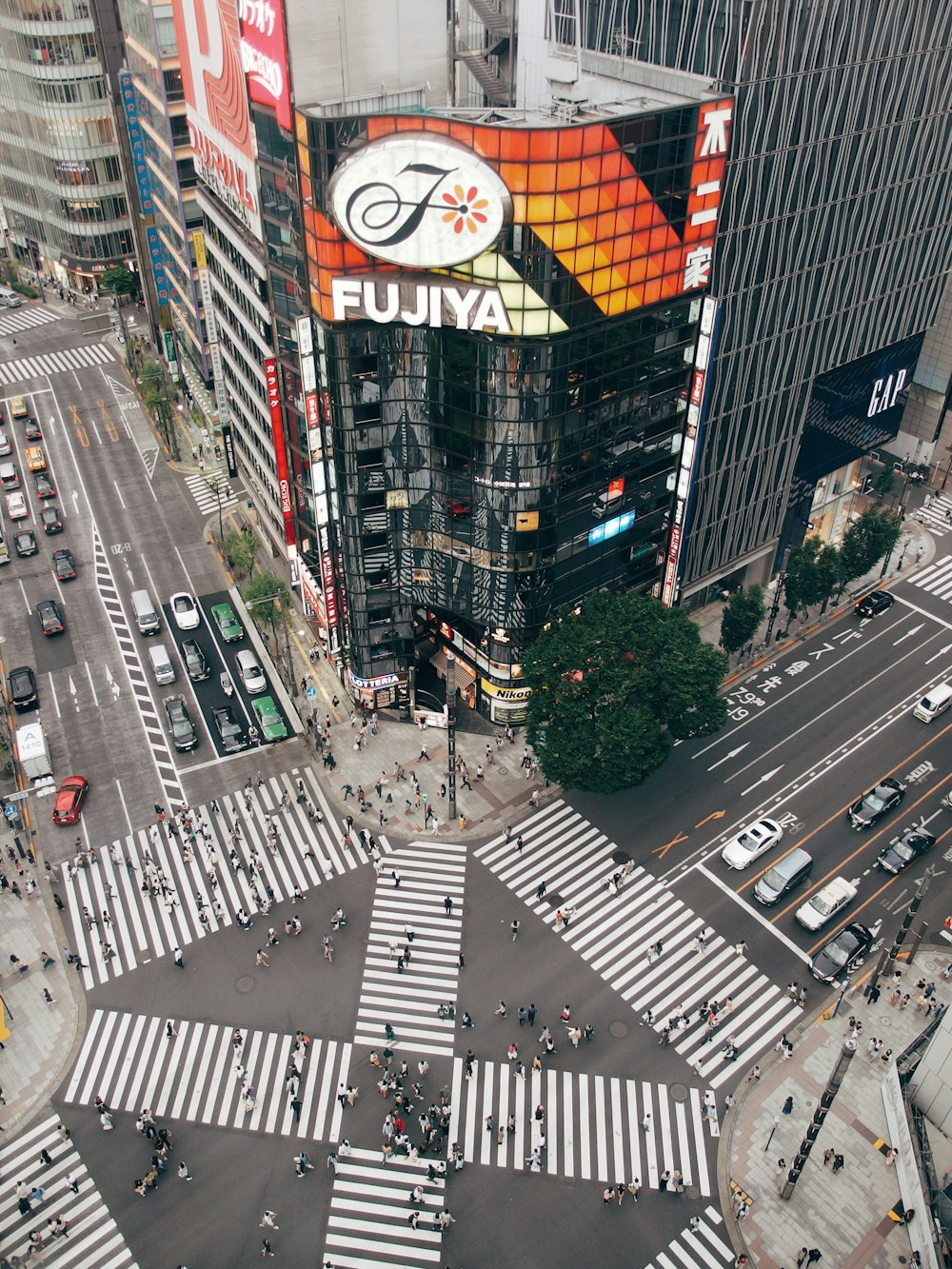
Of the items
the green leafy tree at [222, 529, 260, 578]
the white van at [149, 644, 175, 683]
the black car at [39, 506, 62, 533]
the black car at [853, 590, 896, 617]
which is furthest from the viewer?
the black car at [39, 506, 62, 533]

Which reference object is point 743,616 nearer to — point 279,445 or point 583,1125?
point 279,445

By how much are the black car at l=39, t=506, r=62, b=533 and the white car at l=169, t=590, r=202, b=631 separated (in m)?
19.1

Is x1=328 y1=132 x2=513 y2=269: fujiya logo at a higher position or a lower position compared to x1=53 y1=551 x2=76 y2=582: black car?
higher

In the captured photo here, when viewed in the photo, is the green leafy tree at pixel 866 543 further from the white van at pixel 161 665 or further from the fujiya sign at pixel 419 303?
the white van at pixel 161 665

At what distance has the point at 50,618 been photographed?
9894cm

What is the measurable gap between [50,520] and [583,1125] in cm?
8365

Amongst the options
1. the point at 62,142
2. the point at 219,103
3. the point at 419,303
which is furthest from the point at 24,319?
the point at 419,303

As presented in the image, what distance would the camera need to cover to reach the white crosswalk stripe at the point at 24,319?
153000 mm

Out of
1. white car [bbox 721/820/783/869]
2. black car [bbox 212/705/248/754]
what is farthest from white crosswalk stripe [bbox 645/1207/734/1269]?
black car [bbox 212/705/248/754]

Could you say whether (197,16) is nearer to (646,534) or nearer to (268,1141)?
(646,534)

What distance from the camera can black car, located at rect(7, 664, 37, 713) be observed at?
90562 millimetres

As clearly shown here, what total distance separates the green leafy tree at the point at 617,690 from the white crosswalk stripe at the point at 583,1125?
20.5 metres

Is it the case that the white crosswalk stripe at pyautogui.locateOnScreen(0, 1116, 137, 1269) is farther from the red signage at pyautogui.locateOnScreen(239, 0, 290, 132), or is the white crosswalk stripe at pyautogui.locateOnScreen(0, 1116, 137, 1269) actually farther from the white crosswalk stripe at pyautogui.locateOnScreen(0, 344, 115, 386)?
the white crosswalk stripe at pyautogui.locateOnScreen(0, 344, 115, 386)

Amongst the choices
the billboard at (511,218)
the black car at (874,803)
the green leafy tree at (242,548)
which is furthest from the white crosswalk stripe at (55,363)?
the black car at (874,803)
